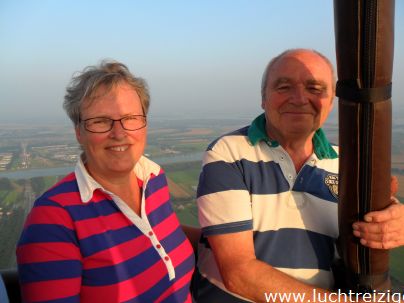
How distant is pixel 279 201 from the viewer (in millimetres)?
1857

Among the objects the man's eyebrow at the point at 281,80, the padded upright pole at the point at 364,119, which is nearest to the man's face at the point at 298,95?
the man's eyebrow at the point at 281,80

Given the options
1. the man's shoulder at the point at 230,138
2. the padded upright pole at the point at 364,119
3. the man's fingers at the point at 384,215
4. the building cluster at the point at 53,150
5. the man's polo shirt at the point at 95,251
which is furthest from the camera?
the building cluster at the point at 53,150

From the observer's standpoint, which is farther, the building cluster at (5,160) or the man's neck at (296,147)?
the building cluster at (5,160)

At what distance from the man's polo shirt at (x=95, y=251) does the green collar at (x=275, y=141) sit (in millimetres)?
770

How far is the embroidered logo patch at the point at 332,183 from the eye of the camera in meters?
1.99

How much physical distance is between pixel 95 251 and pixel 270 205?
0.97 m

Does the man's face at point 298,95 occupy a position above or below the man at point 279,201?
above

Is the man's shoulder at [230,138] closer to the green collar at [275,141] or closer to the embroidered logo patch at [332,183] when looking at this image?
the green collar at [275,141]

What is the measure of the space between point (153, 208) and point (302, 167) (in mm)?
946

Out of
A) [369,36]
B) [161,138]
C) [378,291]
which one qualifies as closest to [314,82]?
[369,36]

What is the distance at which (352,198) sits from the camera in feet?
4.96

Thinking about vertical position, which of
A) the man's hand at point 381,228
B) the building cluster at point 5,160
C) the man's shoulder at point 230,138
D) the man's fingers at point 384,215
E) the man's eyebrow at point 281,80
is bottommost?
the building cluster at point 5,160

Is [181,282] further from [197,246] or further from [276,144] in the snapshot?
[276,144]

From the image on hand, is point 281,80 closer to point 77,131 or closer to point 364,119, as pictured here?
point 364,119
